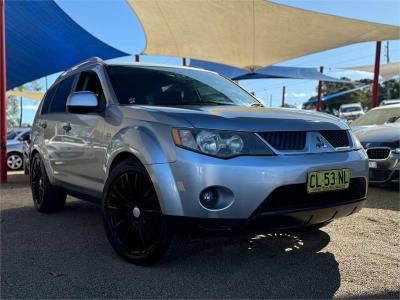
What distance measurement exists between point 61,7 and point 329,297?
11.5m

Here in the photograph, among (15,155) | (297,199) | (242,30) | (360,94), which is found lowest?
(15,155)

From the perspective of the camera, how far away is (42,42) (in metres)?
14.1

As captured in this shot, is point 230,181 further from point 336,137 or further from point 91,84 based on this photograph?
point 91,84

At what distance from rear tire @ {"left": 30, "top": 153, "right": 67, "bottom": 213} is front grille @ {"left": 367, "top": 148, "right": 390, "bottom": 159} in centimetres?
437

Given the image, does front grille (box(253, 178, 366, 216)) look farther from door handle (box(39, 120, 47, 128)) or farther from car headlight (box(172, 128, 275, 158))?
door handle (box(39, 120, 47, 128))

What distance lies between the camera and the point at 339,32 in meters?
12.4

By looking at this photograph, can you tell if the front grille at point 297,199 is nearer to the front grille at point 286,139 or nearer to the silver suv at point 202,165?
the silver suv at point 202,165

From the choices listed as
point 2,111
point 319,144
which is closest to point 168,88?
point 319,144

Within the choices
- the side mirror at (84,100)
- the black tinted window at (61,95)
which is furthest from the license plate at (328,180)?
the black tinted window at (61,95)

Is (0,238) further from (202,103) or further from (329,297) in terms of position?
(329,297)

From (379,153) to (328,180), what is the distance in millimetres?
3744

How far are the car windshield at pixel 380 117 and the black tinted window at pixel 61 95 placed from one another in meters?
5.58

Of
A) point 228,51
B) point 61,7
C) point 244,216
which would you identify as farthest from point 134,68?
point 228,51

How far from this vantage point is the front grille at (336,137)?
11.2ft
